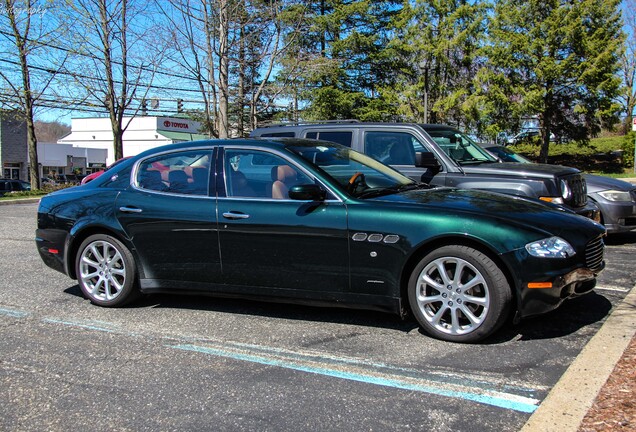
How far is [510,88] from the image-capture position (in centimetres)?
3350

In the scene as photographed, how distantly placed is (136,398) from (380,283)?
1.90 meters

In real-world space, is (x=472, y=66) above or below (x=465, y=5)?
below

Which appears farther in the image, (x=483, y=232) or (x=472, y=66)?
(x=472, y=66)

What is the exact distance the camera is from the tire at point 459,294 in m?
3.84

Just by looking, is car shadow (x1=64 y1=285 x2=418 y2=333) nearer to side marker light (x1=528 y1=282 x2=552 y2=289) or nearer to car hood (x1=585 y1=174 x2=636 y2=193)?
side marker light (x1=528 y1=282 x2=552 y2=289)

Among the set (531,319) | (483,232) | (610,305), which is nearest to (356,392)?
(483,232)

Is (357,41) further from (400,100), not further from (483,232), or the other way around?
(483,232)

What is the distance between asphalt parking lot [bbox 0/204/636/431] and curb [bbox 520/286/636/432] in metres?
0.09

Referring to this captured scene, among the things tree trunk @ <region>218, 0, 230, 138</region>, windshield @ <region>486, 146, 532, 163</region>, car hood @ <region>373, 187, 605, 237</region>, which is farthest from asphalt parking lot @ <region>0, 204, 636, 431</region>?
tree trunk @ <region>218, 0, 230, 138</region>

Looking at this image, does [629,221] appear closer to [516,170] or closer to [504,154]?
[516,170]

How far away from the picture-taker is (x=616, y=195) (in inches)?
317

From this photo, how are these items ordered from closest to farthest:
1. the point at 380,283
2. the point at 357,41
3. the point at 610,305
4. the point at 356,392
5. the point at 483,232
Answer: the point at 356,392, the point at 483,232, the point at 380,283, the point at 610,305, the point at 357,41

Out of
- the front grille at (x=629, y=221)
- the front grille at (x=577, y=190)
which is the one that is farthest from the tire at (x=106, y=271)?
the front grille at (x=629, y=221)

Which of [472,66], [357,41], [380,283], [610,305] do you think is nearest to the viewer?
[380,283]
